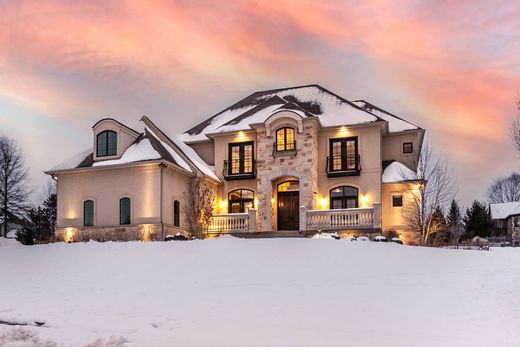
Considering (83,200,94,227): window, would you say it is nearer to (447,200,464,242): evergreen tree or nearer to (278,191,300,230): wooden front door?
(278,191,300,230): wooden front door

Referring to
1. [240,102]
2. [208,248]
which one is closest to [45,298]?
[208,248]

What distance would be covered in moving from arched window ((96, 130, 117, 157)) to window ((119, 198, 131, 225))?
2.74 metres

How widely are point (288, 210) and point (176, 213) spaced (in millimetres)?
6042

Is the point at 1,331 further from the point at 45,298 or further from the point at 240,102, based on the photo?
the point at 240,102

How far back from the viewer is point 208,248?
1711cm

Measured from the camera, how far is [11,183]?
3984 cm

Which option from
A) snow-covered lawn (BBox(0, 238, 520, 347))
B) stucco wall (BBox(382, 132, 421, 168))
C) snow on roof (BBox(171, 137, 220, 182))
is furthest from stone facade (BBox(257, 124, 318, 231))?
snow-covered lawn (BBox(0, 238, 520, 347))

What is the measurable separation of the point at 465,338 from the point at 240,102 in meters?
25.0

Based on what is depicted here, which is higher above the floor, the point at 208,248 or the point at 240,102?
the point at 240,102

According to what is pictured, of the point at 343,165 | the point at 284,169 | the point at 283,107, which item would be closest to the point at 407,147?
the point at 343,165

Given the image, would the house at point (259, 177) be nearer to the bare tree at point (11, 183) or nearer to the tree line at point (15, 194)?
the tree line at point (15, 194)

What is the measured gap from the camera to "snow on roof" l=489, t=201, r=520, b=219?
60000 millimetres

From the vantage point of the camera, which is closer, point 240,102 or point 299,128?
point 299,128

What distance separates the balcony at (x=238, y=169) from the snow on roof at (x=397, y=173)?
280 inches
